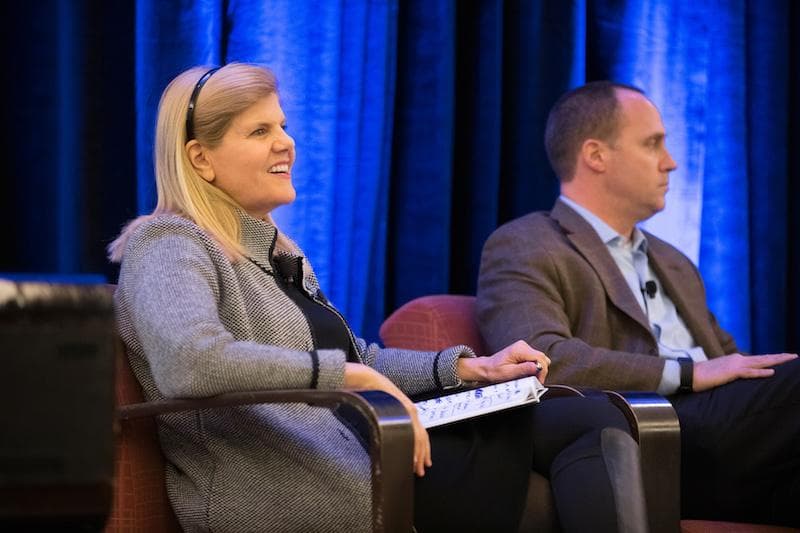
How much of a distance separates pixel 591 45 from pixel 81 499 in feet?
7.71

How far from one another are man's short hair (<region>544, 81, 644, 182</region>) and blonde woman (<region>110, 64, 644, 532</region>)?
0.94 metres

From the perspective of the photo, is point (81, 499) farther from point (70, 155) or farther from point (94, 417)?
point (70, 155)

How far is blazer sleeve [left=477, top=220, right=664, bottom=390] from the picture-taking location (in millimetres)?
2240

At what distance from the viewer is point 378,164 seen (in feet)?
8.76

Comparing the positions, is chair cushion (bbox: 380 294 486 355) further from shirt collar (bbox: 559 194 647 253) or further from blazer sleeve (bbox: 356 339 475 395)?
shirt collar (bbox: 559 194 647 253)

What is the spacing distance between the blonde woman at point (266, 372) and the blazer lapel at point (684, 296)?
2.82ft

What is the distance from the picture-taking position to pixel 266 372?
1562 millimetres

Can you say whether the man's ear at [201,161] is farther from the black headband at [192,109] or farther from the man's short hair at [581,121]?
the man's short hair at [581,121]

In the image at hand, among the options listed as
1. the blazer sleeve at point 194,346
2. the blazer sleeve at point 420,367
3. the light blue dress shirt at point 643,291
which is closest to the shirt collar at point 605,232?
the light blue dress shirt at point 643,291

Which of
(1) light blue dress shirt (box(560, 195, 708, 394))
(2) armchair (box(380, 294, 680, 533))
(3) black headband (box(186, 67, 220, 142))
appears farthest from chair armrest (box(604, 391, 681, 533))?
(3) black headband (box(186, 67, 220, 142))

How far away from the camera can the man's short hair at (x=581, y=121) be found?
272 cm

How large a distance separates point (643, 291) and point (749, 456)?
567 millimetres

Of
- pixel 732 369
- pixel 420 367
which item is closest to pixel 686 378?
pixel 732 369

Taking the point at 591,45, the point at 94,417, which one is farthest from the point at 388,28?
the point at 94,417
